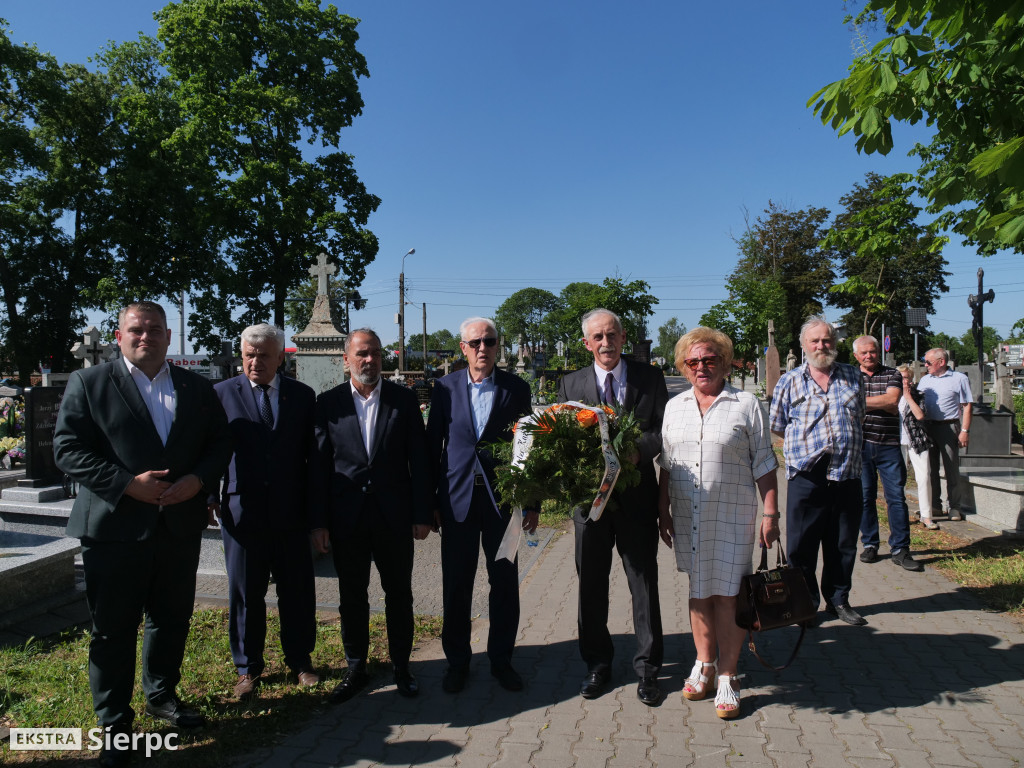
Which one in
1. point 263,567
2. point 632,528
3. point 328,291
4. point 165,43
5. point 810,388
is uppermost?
point 165,43

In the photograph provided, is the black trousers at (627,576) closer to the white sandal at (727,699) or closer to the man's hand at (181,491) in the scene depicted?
the white sandal at (727,699)

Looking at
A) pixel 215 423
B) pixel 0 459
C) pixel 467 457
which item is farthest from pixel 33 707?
pixel 0 459

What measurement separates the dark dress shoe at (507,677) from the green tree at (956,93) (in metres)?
3.24

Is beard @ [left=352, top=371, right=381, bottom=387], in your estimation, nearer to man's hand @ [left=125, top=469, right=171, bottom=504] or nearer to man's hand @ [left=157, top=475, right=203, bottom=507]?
man's hand @ [left=157, top=475, right=203, bottom=507]

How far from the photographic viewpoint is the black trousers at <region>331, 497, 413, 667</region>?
378 centimetres

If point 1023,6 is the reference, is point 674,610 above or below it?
below

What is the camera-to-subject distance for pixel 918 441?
6996 millimetres

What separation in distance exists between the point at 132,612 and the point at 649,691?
8.81ft

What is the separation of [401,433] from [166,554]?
1.36 m

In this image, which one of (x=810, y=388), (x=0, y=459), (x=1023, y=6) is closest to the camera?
(x=1023, y=6)

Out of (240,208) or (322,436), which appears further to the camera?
(240,208)

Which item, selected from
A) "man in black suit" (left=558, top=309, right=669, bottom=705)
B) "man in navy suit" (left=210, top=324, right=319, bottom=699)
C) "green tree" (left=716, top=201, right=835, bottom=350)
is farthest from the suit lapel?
"green tree" (left=716, top=201, right=835, bottom=350)

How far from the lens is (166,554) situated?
3.39 m

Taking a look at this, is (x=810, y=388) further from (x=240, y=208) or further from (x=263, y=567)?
(x=240, y=208)
